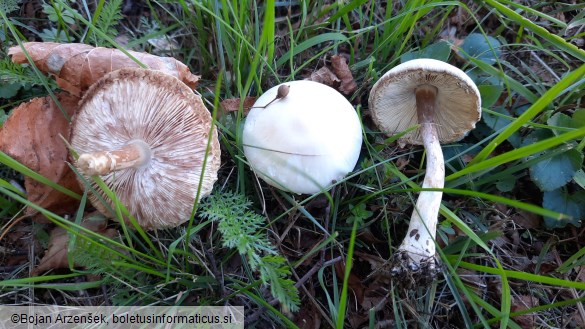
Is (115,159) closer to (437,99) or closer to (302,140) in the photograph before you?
(302,140)

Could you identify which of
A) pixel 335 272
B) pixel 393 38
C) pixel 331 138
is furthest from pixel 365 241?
pixel 393 38

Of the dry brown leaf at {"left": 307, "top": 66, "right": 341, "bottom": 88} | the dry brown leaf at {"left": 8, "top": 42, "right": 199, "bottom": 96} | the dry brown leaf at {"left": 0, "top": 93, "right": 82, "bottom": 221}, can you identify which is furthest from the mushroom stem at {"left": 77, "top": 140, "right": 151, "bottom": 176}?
the dry brown leaf at {"left": 307, "top": 66, "right": 341, "bottom": 88}

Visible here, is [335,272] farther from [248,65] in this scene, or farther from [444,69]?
[248,65]

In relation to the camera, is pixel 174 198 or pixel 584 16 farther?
pixel 584 16

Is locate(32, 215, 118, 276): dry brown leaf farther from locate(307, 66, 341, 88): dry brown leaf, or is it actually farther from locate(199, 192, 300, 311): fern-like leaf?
locate(307, 66, 341, 88): dry brown leaf

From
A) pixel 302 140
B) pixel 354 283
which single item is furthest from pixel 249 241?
pixel 354 283

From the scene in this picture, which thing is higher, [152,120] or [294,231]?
[152,120]
